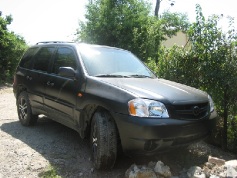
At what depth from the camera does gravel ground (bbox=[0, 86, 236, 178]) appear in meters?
4.30

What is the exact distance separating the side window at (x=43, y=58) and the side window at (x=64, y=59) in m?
0.30

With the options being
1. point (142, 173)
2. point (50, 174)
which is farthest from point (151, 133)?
point (50, 174)

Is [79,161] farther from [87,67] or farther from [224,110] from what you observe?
[224,110]

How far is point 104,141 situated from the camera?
3990 mm

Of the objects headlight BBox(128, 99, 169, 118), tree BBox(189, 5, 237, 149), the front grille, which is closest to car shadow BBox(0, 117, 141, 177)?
headlight BBox(128, 99, 169, 118)

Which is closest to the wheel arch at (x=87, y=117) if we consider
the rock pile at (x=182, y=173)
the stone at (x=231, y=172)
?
the rock pile at (x=182, y=173)

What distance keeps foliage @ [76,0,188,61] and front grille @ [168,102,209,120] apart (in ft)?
32.4

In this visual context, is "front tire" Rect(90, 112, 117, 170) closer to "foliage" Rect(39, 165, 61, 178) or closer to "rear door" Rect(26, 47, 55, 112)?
"foliage" Rect(39, 165, 61, 178)

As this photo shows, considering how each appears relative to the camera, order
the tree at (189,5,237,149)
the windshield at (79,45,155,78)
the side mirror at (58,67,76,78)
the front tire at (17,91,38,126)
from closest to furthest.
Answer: the side mirror at (58,67,76,78) < the windshield at (79,45,155,78) < the tree at (189,5,237,149) < the front tire at (17,91,38,126)

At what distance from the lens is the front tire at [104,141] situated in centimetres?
400

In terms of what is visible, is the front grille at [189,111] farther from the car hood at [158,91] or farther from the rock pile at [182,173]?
the rock pile at [182,173]

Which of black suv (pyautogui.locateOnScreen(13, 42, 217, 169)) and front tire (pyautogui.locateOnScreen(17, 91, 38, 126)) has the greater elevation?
black suv (pyautogui.locateOnScreen(13, 42, 217, 169))

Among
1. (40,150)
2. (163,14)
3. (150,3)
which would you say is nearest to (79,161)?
(40,150)

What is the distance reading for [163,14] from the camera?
28.6m
